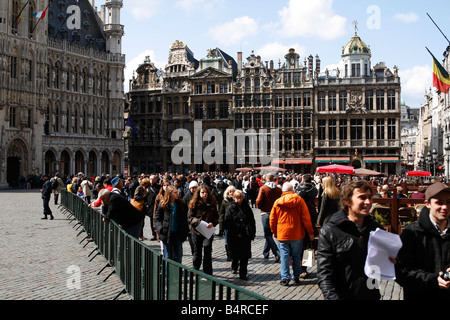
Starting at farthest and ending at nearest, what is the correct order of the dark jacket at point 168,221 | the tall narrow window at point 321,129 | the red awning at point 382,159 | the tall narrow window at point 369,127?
the tall narrow window at point 321,129 < the tall narrow window at point 369,127 < the red awning at point 382,159 < the dark jacket at point 168,221

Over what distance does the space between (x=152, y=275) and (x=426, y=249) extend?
3140 millimetres

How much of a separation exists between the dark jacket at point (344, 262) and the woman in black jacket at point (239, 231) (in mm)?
4731

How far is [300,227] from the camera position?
7918 mm

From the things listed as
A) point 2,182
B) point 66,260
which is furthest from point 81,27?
point 66,260

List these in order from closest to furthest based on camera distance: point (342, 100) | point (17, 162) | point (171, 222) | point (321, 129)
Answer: point (171, 222)
point (17, 162)
point (342, 100)
point (321, 129)

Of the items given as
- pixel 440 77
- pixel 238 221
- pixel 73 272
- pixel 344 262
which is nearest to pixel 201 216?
pixel 238 221

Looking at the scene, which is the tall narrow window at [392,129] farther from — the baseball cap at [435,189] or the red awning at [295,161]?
the baseball cap at [435,189]

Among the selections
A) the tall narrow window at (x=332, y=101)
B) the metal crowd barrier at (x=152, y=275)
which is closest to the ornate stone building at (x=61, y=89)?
the tall narrow window at (x=332, y=101)

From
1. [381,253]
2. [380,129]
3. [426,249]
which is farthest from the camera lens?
[380,129]

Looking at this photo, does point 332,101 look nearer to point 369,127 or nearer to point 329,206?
point 369,127

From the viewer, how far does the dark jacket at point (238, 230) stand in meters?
8.50

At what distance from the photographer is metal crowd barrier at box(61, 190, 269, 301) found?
410 centimetres

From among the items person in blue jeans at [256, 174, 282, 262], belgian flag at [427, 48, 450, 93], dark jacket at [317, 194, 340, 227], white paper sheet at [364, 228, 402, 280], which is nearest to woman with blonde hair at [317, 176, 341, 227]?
dark jacket at [317, 194, 340, 227]

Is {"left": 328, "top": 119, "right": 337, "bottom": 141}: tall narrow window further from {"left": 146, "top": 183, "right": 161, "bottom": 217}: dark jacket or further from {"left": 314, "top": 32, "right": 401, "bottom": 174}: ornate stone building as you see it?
{"left": 146, "top": 183, "right": 161, "bottom": 217}: dark jacket
